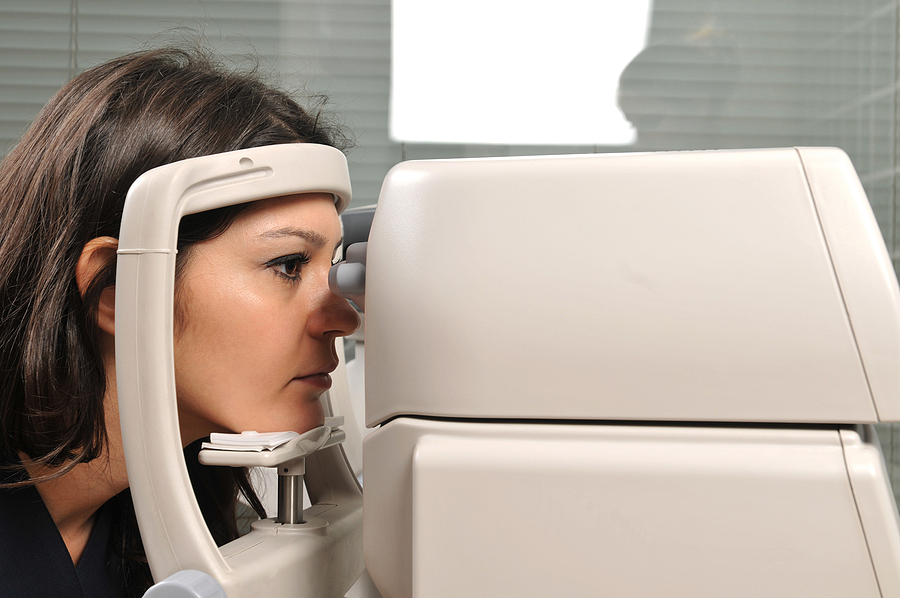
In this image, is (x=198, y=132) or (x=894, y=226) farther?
(x=894, y=226)

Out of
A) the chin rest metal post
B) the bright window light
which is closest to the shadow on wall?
the bright window light

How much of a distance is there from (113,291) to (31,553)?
0.76 feet

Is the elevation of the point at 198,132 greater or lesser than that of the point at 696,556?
greater

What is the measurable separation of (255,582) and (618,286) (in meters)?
0.26

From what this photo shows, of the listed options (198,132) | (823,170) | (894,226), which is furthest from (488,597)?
(894,226)

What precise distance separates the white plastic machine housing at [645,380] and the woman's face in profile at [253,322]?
0.13m

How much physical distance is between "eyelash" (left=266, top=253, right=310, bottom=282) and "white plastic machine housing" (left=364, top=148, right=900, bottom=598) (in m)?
0.14

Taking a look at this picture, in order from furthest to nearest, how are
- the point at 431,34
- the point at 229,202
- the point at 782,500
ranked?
the point at 431,34, the point at 229,202, the point at 782,500

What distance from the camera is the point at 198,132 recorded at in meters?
0.45

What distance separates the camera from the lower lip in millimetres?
446

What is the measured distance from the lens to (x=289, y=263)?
0.44m

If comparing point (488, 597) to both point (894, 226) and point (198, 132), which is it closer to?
point (198, 132)

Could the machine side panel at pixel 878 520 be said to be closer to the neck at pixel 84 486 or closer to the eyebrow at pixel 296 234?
the eyebrow at pixel 296 234

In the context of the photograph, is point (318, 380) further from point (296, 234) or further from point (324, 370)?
point (296, 234)
